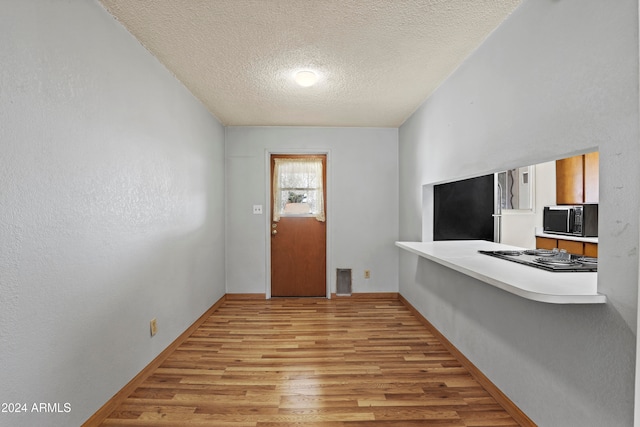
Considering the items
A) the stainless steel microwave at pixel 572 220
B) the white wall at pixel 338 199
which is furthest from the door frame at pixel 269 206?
the stainless steel microwave at pixel 572 220

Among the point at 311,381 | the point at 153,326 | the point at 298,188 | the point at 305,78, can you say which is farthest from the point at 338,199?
the point at 153,326

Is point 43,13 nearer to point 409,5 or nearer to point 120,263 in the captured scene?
point 120,263

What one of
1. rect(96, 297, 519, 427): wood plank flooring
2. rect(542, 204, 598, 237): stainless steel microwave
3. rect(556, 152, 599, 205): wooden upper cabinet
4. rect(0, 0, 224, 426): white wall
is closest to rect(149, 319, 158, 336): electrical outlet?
rect(0, 0, 224, 426): white wall

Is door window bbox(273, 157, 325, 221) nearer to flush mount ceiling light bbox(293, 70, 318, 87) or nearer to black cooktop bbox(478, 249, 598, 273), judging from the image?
flush mount ceiling light bbox(293, 70, 318, 87)

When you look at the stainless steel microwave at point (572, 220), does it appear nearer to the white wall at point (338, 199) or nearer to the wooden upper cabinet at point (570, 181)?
the wooden upper cabinet at point (570, 181)

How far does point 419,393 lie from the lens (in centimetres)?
206

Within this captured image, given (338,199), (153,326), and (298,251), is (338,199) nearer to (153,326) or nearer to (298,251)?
(298,251)

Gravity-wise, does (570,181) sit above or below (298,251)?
above

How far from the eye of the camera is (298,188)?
438cm

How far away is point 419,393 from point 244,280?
2.80 meters

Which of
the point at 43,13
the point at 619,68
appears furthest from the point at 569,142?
the point at 43,13

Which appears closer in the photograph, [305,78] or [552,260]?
[552,260]

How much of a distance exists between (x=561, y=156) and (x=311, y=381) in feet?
6.59

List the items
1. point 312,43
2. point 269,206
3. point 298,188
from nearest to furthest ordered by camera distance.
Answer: point 312,43 < point 269,206 < point 298,188
